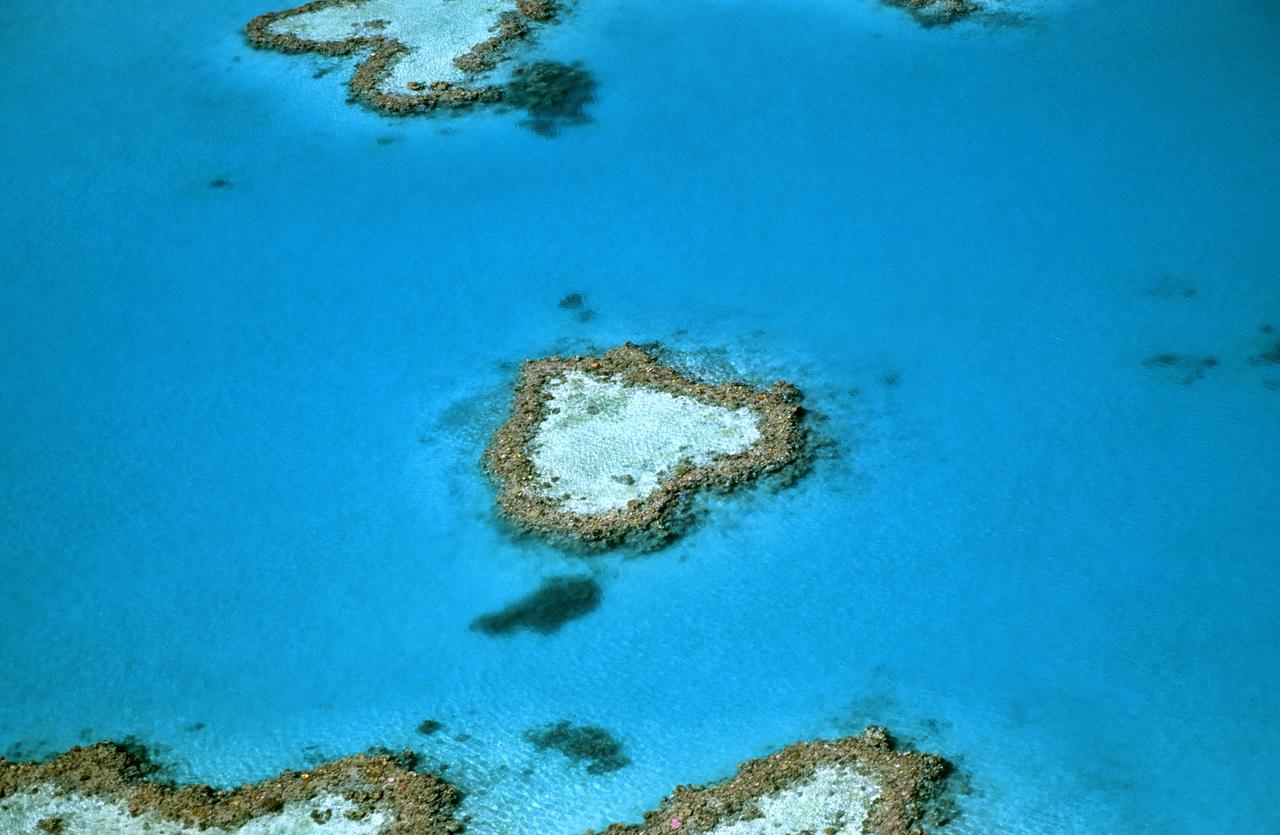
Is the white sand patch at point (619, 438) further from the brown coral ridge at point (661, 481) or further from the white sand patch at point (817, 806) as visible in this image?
the white sand patch at point (817, 806)

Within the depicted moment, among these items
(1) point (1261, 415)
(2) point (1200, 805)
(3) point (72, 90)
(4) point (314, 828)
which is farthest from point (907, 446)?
(3) point (72, 90)

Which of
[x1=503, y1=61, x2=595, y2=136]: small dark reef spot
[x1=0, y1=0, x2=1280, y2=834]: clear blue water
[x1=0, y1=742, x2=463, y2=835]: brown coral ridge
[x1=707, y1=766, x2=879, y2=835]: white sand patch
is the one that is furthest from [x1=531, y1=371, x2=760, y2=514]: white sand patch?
[x1=503, y1=61, x2=595, y2=136]: small dark reef spot

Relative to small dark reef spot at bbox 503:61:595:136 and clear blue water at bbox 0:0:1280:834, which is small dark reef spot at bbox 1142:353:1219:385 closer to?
clear blue water at bbox 0:0:1280:834

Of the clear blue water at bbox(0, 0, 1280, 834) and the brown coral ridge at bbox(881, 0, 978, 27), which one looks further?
the brown coral ridge at bbox(881, 0, 978, 27)

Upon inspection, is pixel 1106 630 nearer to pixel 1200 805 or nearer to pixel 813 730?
pixel 1200 805

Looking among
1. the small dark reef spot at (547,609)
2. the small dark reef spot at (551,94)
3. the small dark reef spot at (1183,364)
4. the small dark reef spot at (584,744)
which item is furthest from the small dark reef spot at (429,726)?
the small dark reef spot at (551,94)

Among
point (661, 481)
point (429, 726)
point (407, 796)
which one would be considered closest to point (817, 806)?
point (407, 796)
